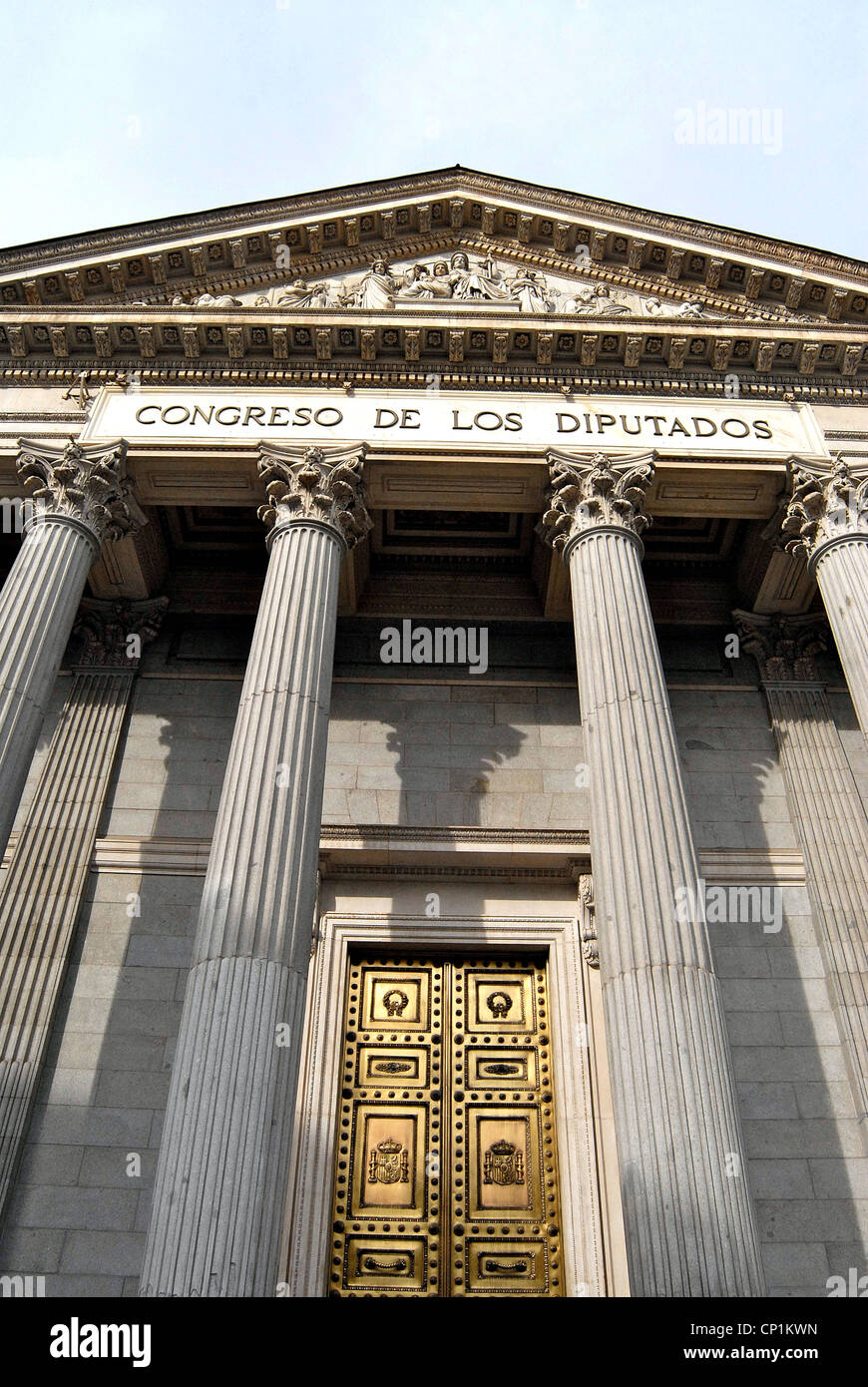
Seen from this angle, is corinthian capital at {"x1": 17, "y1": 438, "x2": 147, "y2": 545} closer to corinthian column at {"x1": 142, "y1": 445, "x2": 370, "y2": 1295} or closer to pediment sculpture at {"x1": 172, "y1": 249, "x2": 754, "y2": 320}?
corinthian column at {"x1": 142, "y1": 445, "x2": 370, "y2": 1295}

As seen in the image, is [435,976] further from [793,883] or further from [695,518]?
[695,518]

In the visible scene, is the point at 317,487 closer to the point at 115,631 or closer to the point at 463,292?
the point at 115,631

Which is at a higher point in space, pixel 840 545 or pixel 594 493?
pixel 594 493

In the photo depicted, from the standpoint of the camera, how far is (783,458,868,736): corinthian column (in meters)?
13.8

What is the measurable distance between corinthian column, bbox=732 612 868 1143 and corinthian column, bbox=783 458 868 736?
2.37 metres

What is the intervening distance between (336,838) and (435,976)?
8.27 ft

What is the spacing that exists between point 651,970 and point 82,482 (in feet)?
33.5

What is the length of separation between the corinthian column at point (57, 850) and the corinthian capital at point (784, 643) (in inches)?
409

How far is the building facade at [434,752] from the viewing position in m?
11.0

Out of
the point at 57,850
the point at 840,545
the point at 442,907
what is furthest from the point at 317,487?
the point at 840,545

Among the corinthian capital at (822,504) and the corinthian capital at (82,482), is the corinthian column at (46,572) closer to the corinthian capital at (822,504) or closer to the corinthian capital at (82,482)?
the corinthian capital at (82,482)

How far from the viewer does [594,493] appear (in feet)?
49.8

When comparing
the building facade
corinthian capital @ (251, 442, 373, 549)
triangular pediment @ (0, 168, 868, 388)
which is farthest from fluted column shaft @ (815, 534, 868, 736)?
corinthian capital @ (251, 442, 373, 549)

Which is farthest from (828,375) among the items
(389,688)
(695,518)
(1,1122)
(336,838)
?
(1,1122)
